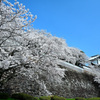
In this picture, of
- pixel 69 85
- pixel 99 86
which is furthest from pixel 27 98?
pixel 99 86

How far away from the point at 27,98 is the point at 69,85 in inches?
344

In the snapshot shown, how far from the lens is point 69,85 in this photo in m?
16.4

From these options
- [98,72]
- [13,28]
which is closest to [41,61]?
[13,28]

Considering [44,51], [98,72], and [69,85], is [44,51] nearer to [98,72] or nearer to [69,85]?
[69,85]

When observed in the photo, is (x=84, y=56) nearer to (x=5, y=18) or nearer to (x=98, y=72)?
(x=98, y=72)

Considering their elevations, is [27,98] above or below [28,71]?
below

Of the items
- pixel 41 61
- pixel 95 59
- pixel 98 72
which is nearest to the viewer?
pixel 41 61

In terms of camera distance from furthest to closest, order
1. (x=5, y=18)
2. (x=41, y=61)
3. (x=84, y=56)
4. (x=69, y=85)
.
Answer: (x=84, y=56)
(x=69, y=85)
(x=41, y=61)
(x=5, y=18)

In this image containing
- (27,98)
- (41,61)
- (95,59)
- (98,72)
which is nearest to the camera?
(41,61)

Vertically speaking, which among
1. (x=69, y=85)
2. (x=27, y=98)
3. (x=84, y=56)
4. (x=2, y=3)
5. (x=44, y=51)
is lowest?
(x=27, y=98)

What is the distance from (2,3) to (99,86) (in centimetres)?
2119

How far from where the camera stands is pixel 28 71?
7.64 metres

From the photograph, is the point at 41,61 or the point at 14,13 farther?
the point at 41,61

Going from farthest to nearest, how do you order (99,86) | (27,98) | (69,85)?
1. (99,86)
2. (69,85)
3. (27,98)
